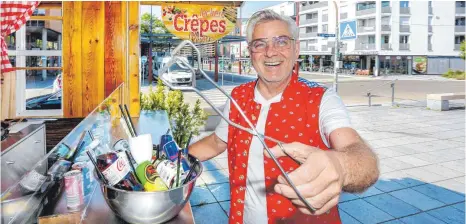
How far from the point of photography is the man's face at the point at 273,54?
193 cm

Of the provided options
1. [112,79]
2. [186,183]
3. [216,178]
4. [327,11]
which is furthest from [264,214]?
[327,11]

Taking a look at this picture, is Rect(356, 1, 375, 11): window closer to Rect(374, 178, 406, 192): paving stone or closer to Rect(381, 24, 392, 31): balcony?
Rect(381, 24, 392, 31): balcony

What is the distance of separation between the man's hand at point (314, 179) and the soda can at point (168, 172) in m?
0.65

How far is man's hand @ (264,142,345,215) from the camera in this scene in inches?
31.6

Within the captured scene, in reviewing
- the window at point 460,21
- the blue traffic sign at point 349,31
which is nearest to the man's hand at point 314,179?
the blue traffic sign at point 349,31

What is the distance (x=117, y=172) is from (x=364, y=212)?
3706 millimetres

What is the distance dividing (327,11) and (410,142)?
4629 centimetres

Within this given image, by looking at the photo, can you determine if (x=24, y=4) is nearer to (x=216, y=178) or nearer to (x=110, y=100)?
(x=110, y=100)

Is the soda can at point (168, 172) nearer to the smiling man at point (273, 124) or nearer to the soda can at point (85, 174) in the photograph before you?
the soda can at point (85, 174)

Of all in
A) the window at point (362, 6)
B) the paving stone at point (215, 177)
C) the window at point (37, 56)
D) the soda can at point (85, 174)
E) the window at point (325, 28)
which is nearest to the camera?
the soda can at point (85, 174)

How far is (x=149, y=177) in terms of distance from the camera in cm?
135

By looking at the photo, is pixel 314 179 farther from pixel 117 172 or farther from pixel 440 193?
pixel 440 193

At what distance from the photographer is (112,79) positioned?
427cm

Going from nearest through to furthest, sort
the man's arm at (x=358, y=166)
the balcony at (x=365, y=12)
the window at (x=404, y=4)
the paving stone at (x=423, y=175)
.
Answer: the man's arm at (x=358, y=166), the paving stone at (x=423, y=175), the balcony at (x=365, y=12), the window at (x=404, y=4)
